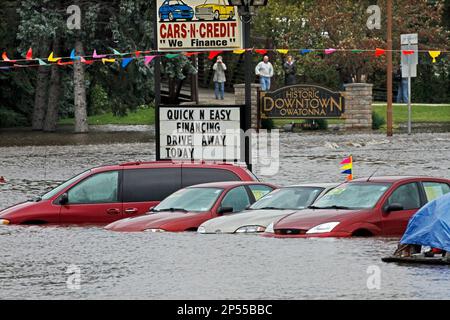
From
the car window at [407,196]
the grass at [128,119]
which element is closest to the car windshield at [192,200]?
the car window at [407,196]

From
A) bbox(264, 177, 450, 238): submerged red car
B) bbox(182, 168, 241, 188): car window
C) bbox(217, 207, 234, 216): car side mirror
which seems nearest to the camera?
bbox(264, 177, 450, 238): submerged red car

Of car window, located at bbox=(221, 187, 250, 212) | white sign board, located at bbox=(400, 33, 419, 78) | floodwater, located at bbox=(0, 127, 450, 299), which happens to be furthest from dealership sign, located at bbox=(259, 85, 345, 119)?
car window, located at bbox=(221, 187, 250, 212)

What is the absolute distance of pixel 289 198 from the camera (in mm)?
24484

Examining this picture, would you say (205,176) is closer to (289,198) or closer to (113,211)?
(113,211)

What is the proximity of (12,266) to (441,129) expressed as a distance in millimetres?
36071

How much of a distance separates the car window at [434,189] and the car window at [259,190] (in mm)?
3279

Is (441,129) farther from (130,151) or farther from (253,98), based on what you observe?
(130,151)

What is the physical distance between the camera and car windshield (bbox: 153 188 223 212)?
80.6ft

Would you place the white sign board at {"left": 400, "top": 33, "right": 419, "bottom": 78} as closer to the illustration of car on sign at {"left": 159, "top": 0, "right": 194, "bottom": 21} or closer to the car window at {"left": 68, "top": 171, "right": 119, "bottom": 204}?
the illustration of car on sign at {"left": 159, "top": 0, "right": 194, "bottom": 21}

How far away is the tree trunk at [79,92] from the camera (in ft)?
186

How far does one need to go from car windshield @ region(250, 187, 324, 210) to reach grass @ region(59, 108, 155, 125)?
127 ft

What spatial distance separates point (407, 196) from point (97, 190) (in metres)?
6.41

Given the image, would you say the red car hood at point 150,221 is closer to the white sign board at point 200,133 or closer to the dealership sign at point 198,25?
the white sign board at point 200,133

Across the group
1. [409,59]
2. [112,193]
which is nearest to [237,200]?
[112,193]
